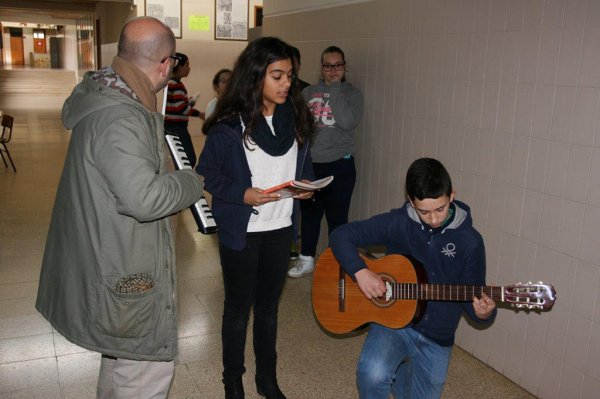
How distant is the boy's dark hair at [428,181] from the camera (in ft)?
6.84

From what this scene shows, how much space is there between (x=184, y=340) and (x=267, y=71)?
176 centimetres

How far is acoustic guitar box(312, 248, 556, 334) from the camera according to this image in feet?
6.73

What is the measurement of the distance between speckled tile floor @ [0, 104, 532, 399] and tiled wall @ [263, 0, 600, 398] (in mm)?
361

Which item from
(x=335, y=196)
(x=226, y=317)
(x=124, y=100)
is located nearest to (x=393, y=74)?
(x=335, y=196)

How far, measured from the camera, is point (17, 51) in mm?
40281

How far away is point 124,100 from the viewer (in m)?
1.72

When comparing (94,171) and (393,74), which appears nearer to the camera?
(94,171)

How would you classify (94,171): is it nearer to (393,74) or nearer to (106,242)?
(106,242)

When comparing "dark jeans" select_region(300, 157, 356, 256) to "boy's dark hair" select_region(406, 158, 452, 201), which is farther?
"dark jeans" select_region(300, 157, 356, 256)

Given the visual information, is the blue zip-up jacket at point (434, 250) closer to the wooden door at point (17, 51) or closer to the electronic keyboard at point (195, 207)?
the electronic keyboard at point (195, 207)

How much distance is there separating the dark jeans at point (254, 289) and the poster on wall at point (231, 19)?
986 cm

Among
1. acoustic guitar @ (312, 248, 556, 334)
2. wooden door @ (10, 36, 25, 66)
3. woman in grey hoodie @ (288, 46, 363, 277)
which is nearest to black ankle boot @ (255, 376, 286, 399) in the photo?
acoustic guitar @ (312, 248, 556, 334)

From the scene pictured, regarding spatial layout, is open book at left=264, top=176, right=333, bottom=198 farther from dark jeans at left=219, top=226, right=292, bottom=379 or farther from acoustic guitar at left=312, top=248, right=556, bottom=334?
acoustic guitar at left=312, top=248, right=556, bottom=334

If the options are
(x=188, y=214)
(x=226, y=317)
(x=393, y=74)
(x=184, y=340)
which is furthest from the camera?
(x=188, y=214)
